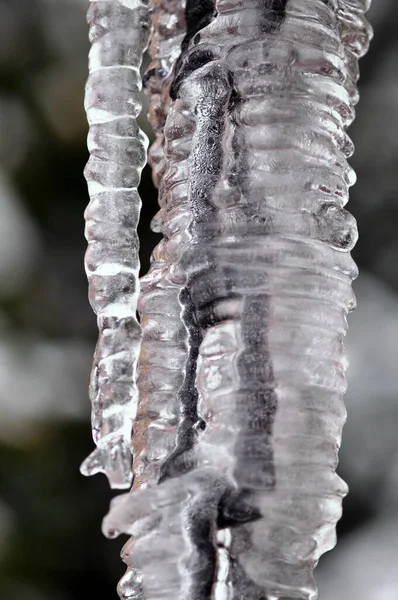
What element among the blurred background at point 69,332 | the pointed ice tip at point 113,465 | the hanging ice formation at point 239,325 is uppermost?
the hanging ice formation at point 239,325

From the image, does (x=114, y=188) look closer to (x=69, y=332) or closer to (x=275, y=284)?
(x=275, y=284)

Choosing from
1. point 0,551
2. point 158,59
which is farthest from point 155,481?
point 0,551

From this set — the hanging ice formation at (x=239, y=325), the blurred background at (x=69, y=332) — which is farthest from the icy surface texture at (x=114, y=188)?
the blurred background at (x=69, y=332)

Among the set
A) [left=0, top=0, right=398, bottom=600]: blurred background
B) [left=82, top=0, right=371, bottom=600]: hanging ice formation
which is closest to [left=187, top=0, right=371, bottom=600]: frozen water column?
[left=82, top=0, right=371, bottom=600]: hanging ice formation

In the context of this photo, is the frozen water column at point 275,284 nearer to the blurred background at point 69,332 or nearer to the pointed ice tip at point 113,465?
the pointed ice tip at point 113,465

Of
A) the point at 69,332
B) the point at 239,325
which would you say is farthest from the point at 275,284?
the point at 69,332
